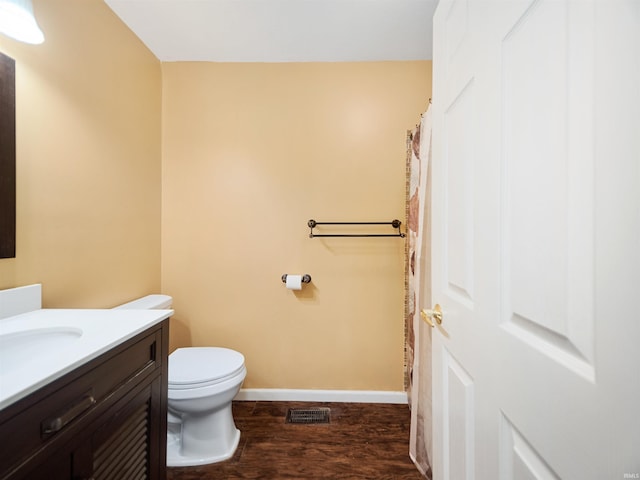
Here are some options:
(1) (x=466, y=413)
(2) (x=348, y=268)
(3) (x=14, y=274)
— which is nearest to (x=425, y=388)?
(1) (x=466, y=413)

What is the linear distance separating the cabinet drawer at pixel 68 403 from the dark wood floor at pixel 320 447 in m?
0.87

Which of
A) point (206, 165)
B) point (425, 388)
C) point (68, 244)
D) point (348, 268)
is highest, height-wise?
point (206, 165)

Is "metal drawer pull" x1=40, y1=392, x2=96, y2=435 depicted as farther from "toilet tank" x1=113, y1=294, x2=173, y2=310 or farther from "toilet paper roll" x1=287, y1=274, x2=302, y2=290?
"toilet paper roll" x1=287, y1=274, x2=302, y2=290

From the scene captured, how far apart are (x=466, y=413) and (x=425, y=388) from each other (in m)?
0.56

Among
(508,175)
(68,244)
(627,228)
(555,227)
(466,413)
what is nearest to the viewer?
(627,228)

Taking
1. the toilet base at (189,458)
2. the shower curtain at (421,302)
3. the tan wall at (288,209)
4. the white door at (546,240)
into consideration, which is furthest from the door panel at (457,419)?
the toilet base at (189,458)

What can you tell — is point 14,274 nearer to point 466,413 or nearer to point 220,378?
point 220,378

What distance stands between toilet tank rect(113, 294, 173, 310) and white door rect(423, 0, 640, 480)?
1.56m

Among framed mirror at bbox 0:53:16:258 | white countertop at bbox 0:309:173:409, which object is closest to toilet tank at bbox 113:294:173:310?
white countertop at bbox 0:309:173:409

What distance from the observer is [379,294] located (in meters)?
1.81

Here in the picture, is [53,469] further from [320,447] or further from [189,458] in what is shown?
[320,447]

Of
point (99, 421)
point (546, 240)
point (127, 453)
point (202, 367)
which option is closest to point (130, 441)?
point (127, 453)

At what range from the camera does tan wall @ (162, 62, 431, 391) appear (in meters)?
1.79

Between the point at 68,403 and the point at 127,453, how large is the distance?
339 mm
